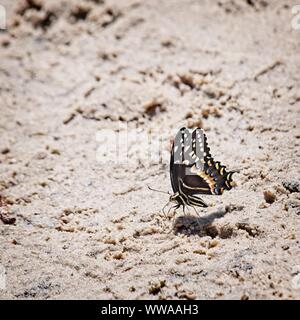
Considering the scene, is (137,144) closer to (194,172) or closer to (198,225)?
(194,172)

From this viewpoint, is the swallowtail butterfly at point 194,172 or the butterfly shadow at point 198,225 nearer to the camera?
the butterfly shadow at point 198,225

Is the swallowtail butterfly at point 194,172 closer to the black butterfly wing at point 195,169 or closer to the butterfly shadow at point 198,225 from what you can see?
the black butterfly wing at point 195,169

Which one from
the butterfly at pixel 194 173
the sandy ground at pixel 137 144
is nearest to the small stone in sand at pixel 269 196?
the sandy ground at pixel 137 144

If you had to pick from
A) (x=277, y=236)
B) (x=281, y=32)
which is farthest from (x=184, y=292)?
(x=281, y=32)

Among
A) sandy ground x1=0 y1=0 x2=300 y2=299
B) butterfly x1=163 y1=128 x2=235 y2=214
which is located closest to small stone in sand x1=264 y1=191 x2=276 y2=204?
sandy ground x1=0 y1=0 x2=300 y2=299

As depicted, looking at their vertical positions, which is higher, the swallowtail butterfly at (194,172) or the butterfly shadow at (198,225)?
the swallowtail butterfly at (194,172)
